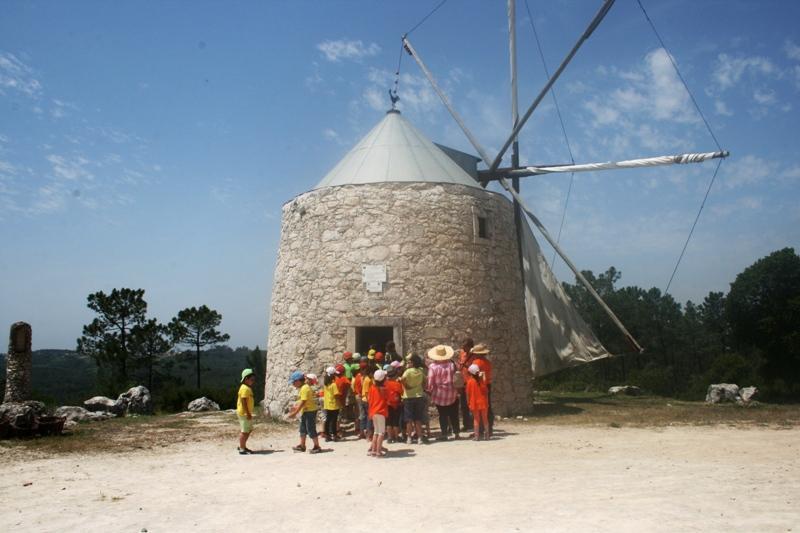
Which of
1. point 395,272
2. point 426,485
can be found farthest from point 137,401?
point 426,485

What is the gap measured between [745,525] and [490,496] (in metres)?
2.14

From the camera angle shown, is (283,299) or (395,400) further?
(283,299)

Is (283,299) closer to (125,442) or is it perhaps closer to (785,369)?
(125,442)

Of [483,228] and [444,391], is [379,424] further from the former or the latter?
[483,228]

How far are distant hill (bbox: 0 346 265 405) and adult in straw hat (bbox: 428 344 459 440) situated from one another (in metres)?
11.8

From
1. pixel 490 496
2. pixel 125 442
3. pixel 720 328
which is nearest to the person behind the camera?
pixel 490 496

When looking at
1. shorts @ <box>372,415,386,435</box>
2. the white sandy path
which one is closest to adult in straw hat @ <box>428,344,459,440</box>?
the white sandy path

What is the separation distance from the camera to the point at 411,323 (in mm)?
11750

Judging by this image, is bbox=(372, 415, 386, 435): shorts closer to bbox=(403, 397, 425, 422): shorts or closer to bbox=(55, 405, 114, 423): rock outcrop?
bbox=(403, 397, 425, 422): shorts

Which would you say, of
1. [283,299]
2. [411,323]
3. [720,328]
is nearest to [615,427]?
[411,323]

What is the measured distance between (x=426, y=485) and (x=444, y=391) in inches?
130

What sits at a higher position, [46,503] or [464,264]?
[464,264]

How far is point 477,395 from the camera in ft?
30.5

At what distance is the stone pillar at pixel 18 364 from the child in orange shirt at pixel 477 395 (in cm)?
1003
